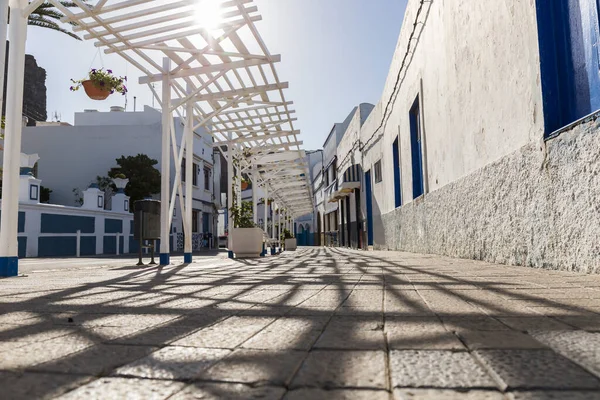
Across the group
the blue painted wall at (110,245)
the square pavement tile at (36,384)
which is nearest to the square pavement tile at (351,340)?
the square pavement tile at (36,384)

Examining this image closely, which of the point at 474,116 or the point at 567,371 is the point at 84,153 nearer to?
the point at 474,116

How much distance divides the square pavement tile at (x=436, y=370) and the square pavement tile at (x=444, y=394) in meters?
0.03

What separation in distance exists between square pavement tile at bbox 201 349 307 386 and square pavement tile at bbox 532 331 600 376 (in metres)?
0.72

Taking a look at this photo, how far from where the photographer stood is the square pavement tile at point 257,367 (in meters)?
1.05

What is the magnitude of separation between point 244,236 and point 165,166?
12.0 ft

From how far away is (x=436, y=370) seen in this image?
1.10 metres

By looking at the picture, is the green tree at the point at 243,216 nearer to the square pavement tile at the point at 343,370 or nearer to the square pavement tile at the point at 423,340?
the square pavement tile at the point at 423,340

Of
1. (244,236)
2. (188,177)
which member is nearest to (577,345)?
(188,177)

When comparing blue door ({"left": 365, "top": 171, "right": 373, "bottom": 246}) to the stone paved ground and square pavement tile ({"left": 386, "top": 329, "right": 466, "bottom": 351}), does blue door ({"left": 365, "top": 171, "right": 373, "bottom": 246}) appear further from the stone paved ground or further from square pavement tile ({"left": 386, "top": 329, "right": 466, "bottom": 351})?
square pavement tile ({"left": 386, "top": 329, "right": 466, "bottom": 351})

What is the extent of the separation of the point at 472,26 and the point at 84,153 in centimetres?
2093

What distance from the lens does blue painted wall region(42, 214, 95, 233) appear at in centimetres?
1500

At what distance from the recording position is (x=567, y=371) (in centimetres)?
106

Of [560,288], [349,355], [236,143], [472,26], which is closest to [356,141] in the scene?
[236,143]

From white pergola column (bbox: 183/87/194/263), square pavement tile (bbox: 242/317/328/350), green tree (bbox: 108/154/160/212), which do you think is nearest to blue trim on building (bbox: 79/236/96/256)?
green tree (bbox: 108/154/160/212)
